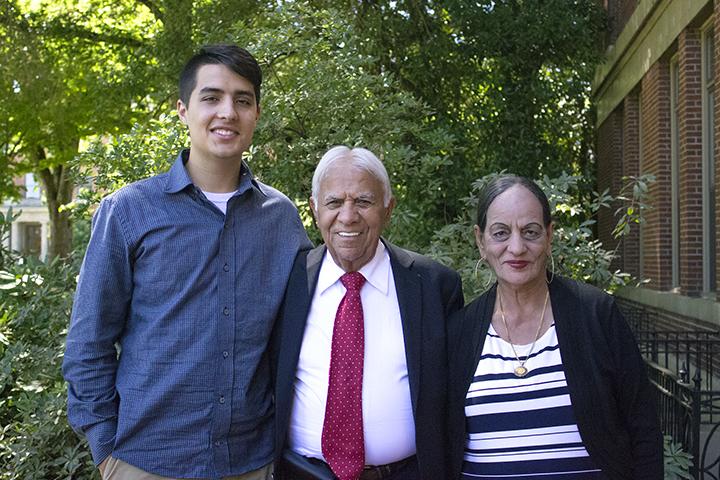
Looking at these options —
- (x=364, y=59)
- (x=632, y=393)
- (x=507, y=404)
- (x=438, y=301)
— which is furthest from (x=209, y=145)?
(x=364, y=59)

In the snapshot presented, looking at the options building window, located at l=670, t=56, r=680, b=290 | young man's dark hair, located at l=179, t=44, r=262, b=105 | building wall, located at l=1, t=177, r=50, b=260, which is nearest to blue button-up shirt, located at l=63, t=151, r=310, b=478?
young man's dark hair, located at l=179, t=44, r=262, b=105

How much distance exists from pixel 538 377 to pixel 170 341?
1.33 metres

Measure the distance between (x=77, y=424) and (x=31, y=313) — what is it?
3114 millimetres

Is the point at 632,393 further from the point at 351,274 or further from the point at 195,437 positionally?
the point at 195,437

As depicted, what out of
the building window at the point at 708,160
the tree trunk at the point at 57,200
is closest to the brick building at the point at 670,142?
the building window at the point at 708,160

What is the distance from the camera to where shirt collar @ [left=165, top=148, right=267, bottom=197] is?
335cm

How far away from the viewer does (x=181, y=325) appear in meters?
3.21

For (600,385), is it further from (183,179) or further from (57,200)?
(57,200)

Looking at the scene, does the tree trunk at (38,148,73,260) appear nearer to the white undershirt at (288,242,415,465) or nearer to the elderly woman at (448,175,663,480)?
the white undershirt at (288,242,415,465)

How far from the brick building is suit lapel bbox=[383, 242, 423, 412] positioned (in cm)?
705

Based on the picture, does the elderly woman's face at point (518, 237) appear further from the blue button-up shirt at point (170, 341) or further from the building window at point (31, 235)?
the building window at point (31, 235)

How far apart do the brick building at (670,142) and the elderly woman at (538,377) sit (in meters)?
6.92

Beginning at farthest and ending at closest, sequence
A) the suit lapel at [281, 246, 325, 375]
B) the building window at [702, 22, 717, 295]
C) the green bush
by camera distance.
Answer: the building window at [702, 22, 717, 295] → the green bush → the suit lapel at [281, 246, 325, 375]

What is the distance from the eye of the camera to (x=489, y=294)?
3395 millimetres
